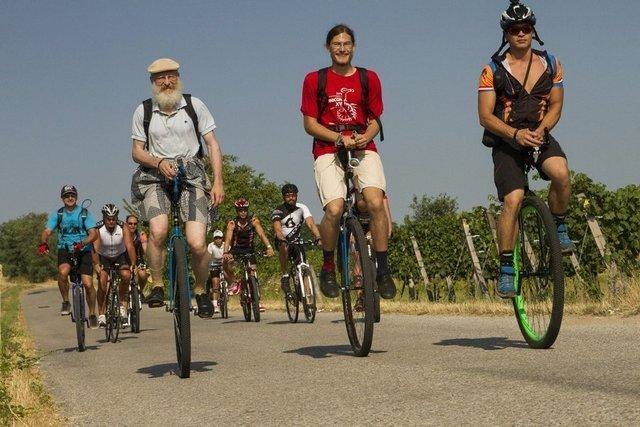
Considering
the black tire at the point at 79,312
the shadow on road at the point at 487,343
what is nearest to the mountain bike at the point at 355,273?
the shadow on road at the point at 487,343

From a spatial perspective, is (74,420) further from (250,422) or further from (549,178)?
(549,178)

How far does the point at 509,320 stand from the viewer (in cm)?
1181

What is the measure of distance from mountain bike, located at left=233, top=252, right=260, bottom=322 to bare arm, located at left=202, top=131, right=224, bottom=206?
9408 millimetres

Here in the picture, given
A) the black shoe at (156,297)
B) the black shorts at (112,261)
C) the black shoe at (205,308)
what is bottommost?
the black shoe at (205,308)

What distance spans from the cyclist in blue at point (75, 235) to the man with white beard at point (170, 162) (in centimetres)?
630

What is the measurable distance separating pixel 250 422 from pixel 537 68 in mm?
3702

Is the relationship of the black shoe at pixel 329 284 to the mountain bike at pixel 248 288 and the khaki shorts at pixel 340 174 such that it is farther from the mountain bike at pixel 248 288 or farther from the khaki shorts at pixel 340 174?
the mountain bike at pixel 248 288

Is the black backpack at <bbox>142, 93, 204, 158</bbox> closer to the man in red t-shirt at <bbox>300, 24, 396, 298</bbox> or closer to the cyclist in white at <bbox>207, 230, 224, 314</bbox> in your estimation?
the man in red t-shirt at <bbox>300, 24, 396, 298</bbox>

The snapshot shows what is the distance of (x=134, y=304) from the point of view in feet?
50.8

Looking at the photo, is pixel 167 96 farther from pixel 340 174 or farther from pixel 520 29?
pixel 520 29

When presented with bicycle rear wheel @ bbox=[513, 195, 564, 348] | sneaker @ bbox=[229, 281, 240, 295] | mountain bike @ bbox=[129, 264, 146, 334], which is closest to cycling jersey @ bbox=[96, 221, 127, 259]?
mountain bike @ bbox=[129, 264, 146, 334]

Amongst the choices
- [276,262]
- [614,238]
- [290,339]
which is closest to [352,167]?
[290,339]

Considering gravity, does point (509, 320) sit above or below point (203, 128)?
below

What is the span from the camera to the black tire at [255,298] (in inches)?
680
